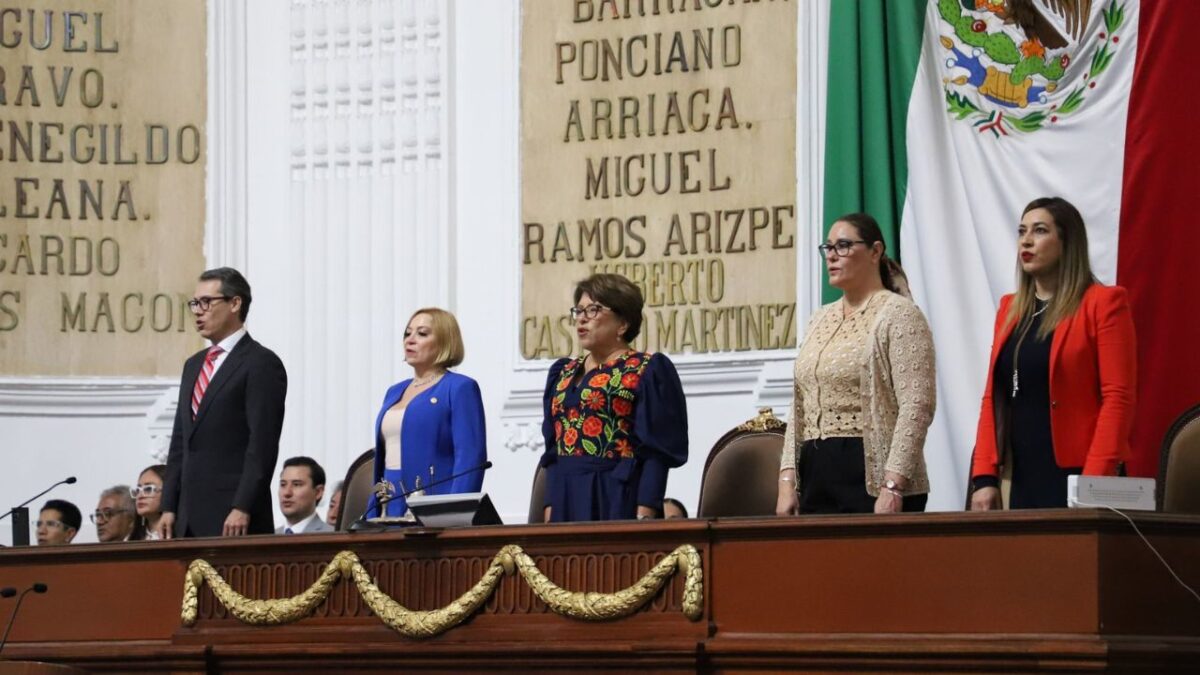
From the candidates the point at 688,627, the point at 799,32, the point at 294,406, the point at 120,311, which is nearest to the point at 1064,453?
the point at 688,627

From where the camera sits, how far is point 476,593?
19.9 feet

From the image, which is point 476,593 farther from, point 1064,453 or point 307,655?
point 1064,453

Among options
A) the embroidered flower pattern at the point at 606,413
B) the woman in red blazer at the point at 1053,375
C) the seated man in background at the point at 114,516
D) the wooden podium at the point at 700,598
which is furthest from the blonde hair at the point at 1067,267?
the seated man in background at the point at 114,516

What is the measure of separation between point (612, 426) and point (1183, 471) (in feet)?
5.39

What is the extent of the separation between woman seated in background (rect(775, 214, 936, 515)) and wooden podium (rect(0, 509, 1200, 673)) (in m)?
0.49

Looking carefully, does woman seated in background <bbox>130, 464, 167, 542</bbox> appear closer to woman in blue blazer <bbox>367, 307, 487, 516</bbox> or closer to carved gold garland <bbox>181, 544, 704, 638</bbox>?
woman in blue blazer <bbox>367, 307, 487, 516</bbox>

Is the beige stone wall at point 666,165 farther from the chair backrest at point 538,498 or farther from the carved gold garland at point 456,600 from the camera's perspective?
the carved gold garland at point 456,600

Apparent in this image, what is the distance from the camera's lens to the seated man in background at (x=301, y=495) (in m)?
8.41

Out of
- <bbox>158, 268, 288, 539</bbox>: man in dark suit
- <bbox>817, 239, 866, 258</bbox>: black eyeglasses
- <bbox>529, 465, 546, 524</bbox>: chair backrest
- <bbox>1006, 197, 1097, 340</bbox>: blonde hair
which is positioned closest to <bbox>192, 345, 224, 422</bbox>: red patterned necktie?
<bbox>158, 268, 288, 539</bbox>: man in dark suit

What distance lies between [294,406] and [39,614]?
3.07 metres

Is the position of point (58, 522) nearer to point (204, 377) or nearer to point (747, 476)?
point (204, 377)

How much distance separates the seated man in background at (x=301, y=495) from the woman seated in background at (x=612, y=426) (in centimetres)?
195

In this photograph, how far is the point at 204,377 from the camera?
7348mm

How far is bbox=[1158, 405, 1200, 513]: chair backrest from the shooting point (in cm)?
631
